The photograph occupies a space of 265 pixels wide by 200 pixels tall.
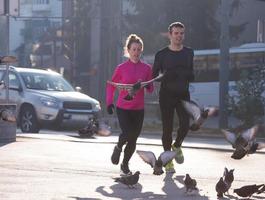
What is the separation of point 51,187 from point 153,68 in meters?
2.33

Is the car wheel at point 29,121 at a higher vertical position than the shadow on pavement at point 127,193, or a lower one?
lower

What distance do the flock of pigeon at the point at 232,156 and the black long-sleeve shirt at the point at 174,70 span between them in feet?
2.68

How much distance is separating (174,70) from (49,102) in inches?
394

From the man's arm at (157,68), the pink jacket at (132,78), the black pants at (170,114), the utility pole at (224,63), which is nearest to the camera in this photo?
the pink jacket at (132,78)

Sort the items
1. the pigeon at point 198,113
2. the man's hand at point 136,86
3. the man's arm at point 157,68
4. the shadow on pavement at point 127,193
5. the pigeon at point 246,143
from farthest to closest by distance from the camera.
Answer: the man's arm at point 157,68 < the man's hand at point 136,86 < the pigeon at point 198,113 < the shadow on pavement at point 127,193 < the pigeon at point 246,143

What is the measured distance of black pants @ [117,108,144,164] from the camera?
32.2 feet

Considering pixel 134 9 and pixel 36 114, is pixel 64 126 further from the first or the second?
pixel 134 9

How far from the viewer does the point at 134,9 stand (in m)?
47.2

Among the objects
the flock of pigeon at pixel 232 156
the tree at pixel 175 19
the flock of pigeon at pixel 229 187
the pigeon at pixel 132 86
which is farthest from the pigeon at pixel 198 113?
the tree at pixel 175 19

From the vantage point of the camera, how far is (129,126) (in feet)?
32.3

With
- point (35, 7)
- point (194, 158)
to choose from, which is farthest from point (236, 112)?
point (35, 7)

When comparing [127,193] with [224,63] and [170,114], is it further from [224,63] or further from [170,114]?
[224,63]

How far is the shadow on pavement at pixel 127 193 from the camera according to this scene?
322 inches

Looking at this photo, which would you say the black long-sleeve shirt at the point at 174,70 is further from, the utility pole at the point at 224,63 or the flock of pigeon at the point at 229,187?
the utility pole at the point at 224,63
